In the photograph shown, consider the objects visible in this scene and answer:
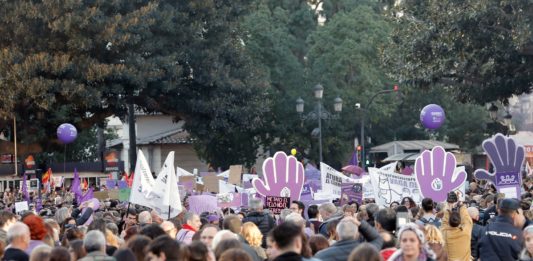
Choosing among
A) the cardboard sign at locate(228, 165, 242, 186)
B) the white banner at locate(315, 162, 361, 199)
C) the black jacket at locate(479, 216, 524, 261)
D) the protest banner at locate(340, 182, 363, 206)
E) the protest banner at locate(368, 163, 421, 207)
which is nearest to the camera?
the black jacket at locate(479, 216, 524, 261)

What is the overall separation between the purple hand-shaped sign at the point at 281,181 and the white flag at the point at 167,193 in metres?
1.79

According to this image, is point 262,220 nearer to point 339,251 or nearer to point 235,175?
point 339,251

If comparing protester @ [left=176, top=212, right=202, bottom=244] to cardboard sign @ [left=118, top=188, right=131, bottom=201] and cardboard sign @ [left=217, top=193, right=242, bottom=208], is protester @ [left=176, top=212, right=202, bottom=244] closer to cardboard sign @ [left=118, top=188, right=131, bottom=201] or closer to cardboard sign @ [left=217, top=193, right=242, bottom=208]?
cardboard sign @ [left=217, top=193, right=242, bottom=208]

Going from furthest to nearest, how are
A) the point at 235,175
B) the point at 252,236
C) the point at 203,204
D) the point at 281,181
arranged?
1. the point at 235,175
2. the point at 281,181
3. the point at 203,204
4. the point at 252,236

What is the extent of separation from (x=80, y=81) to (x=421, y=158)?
990 inches

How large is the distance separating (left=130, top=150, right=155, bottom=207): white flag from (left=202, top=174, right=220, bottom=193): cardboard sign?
10049mm

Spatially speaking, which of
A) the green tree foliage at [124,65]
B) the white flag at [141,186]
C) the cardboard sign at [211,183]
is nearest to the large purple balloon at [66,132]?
the green tree foliage at [124,65]

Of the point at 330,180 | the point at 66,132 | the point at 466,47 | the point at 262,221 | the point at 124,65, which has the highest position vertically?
the point at 124,65

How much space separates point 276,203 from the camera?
684 inches

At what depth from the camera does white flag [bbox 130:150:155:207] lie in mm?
17031

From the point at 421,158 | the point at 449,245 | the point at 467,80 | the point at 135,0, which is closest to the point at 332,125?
the point at 135,0

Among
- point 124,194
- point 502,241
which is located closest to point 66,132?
point 124,194

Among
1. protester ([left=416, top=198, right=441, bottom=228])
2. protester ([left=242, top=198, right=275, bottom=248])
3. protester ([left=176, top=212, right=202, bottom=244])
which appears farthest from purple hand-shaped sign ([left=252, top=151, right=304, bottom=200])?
protester ([left=176, top=212, right=202, bottom=244])

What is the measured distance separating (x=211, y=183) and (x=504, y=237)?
613 inches
